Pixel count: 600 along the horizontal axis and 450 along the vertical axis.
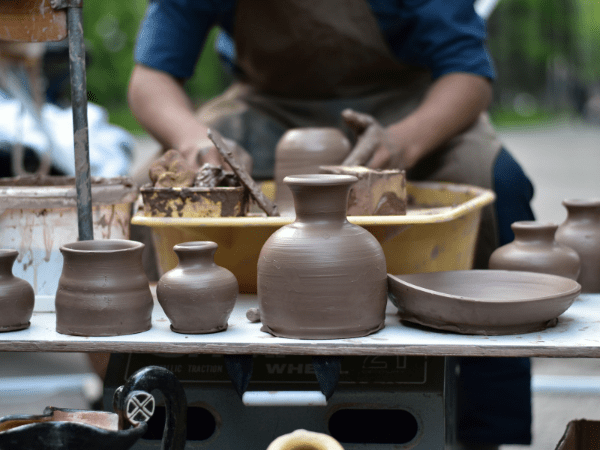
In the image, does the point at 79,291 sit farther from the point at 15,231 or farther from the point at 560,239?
the point at 560,239

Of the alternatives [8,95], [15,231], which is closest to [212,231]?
[15,231]

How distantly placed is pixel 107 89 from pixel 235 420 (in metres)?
20.9

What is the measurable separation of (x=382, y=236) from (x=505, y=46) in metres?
25.3

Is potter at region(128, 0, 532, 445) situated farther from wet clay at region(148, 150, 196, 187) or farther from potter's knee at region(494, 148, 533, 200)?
wet clay at region(148, 150, 196, 187)

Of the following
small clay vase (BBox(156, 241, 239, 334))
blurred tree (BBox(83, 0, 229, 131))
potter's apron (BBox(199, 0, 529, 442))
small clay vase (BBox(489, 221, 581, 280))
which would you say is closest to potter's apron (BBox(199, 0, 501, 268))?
potter's apron (BBox(199, 0, 529, 442))

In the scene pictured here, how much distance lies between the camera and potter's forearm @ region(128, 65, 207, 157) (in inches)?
85.4

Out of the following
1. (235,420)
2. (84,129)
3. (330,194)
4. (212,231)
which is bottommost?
(235,420)

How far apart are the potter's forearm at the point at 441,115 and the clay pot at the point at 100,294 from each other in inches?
39.9

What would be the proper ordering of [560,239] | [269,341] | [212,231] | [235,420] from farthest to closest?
[560,239], [212,231], [235,420], [269,341]

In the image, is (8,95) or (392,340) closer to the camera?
(392,340)

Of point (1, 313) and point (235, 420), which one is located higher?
point (1, 313)

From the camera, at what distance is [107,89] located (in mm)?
21109

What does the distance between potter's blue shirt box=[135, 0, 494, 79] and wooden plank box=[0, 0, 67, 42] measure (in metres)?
0.92

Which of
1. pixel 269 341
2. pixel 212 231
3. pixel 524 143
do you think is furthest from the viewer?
pixel 524 143
